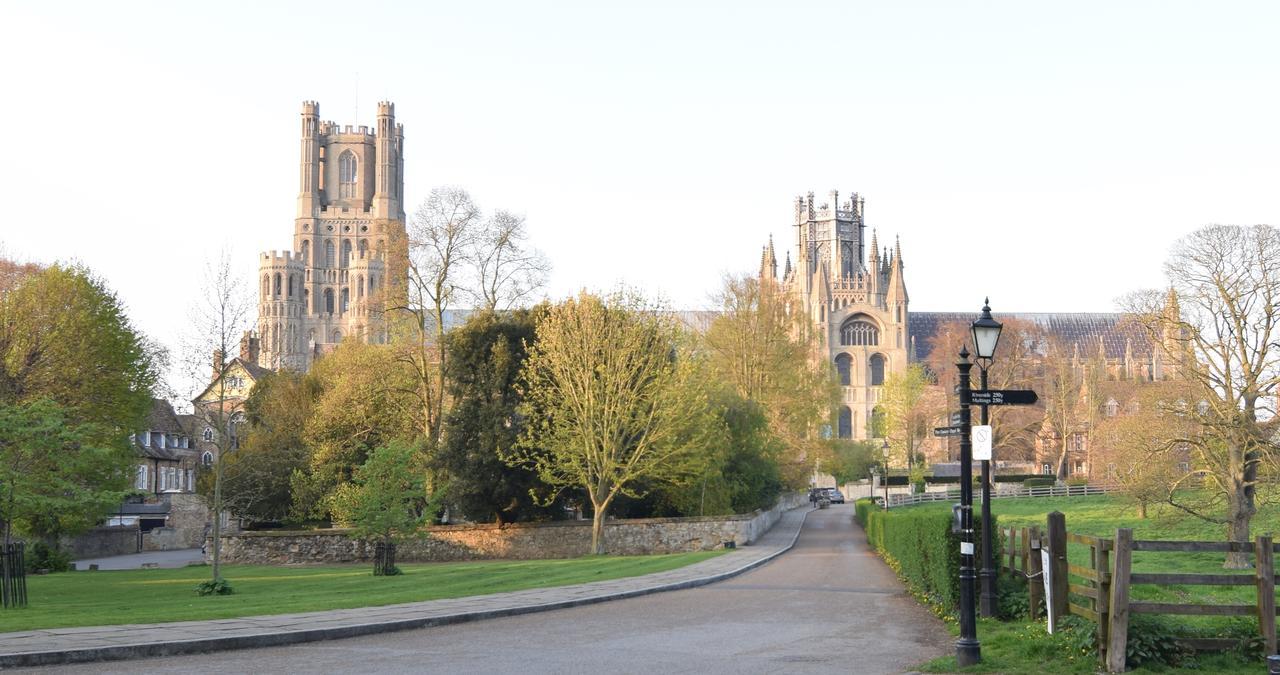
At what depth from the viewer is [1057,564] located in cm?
1455

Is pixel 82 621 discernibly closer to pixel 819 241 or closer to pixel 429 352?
pixel 429 352

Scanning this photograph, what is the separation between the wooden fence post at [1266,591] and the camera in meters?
12.2

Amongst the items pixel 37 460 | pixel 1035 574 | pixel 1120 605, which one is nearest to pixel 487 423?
pixel 37 460

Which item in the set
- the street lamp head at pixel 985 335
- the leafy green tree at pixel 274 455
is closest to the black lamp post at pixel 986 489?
the street lamp head at pixel 985 335

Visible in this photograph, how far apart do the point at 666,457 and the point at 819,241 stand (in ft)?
357

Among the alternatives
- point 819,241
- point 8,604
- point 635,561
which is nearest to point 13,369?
point 8,604

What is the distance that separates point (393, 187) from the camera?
16862cm

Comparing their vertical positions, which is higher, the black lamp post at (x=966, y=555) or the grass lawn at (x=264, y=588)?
the black lamp post at (x=966, y=555)

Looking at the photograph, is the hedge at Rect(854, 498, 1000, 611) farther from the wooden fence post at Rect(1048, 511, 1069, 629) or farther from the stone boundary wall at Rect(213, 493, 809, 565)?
the stone boundary wall at Rect(213, 493, 809, 565)

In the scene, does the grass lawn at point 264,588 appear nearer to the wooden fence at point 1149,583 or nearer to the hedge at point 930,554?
the hedge at point 930,554

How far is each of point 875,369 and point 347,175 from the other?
79.8 m

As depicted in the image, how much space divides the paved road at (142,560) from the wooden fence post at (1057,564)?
41.1 metres

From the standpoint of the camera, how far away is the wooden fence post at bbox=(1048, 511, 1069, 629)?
47.3 ft

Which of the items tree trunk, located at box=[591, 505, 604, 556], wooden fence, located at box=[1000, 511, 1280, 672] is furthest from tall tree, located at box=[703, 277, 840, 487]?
wooden fence, located at box=[1000, 511, 1280, 672]
